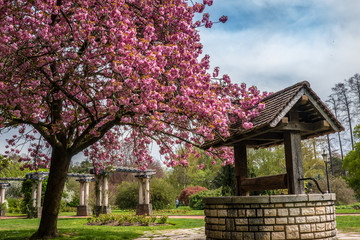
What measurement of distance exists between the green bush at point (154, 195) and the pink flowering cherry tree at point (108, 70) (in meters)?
15.9

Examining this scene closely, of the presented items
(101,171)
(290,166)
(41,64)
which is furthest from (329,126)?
(101,171)

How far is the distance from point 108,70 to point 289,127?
473 cm

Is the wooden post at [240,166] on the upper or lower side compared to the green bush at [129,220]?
upper

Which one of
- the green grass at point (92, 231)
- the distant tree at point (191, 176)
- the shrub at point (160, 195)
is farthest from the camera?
the distant tree at point (191, 176)

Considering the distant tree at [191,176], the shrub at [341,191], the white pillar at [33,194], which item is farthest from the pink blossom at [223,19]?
the distant tree at [191,176]

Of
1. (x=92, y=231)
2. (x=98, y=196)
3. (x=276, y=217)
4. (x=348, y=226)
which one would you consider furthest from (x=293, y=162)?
(x=98, y=196)

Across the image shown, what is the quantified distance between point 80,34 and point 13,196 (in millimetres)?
33130

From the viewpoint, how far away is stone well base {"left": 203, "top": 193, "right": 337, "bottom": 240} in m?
5.98

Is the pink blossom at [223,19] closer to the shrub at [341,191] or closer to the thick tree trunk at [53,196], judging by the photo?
the thick tree trunk at [53,196]

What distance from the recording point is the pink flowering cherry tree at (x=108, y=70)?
22.5 ft

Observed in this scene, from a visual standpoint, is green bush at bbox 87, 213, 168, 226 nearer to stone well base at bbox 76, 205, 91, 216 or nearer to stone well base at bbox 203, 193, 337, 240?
stone well base at bbox 76, 205, 91, 216

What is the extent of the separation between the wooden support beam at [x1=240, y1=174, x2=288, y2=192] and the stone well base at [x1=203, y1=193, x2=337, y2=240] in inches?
31.0

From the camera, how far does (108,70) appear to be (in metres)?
8.21

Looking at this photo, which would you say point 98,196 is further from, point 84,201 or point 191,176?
point 191,176
